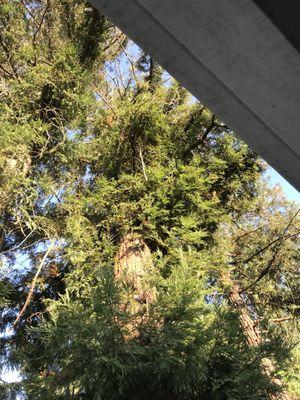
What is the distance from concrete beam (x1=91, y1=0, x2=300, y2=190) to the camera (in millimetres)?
1548

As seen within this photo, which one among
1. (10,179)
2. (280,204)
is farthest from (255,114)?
(280,204)

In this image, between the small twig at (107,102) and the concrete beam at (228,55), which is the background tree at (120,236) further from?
the concrete beam at (228,55)

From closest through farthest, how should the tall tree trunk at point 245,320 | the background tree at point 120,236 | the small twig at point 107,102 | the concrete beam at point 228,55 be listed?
→ the concrete beam at point 228,55
the background tree at point 120,236
the tall tree trunk at point 245,320
the small twig at point 107,102

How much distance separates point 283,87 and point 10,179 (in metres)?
4.78

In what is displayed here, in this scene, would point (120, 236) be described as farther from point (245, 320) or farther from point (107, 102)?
point (107, 102)

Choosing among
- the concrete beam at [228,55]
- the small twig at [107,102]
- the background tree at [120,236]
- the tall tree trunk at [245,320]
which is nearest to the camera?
the concrete beam at [228,55]

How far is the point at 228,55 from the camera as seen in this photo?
170cm

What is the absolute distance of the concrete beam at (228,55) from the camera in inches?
60.9

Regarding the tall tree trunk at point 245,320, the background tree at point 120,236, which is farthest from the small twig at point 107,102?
the tall tree trunk at point 245,320

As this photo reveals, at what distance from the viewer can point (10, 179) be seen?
581cm

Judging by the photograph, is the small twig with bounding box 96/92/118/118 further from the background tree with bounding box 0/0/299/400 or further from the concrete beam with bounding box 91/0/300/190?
the concrete beam with bounding box 91/0/300/190

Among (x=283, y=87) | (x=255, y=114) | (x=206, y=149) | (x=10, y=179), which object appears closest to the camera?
(x=283, y=87)

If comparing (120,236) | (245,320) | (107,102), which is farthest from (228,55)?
(107,102)

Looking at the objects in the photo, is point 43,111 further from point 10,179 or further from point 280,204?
point 280,204
